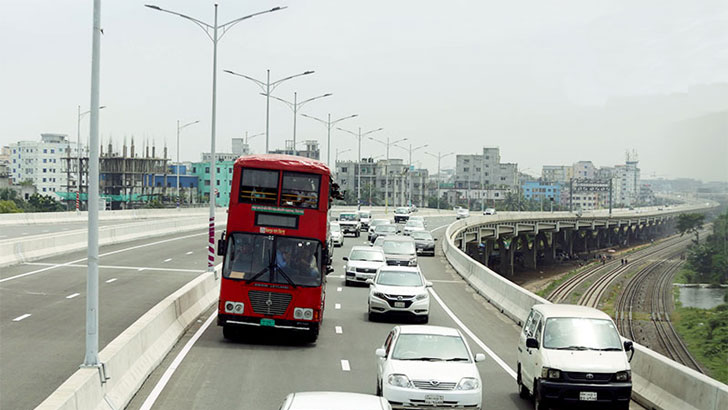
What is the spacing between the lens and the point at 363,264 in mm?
36938

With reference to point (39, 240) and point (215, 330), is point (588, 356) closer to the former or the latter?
point (215, 330)

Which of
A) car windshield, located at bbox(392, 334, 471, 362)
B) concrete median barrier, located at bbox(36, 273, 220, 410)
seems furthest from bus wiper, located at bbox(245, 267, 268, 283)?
car windshield, located at bbox(392, 334, 471, 362)

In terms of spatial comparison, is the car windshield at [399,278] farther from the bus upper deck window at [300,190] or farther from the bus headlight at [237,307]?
the bus headlight at [237,307]

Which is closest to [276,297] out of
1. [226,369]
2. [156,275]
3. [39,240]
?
A: [226,369]

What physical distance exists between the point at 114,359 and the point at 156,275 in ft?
72.7

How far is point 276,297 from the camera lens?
20.5 m

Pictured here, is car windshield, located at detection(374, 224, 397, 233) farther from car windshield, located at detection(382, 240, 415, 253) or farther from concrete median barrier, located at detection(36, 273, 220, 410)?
concrete median barrier, located at detection(36, 273, 220, 410)

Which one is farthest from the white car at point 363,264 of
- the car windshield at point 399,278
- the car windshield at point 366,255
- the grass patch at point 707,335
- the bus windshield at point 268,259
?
the grass patch at point 707,335

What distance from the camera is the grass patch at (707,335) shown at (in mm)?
46250

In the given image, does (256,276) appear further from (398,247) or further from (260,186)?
(398,247)

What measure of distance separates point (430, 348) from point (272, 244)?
280 inches

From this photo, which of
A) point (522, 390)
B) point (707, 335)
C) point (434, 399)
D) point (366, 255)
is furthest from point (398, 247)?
point (434, 399)

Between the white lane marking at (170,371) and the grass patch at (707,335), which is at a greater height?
the white lane marking at (170,371)

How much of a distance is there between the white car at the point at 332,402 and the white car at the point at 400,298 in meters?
17.9
